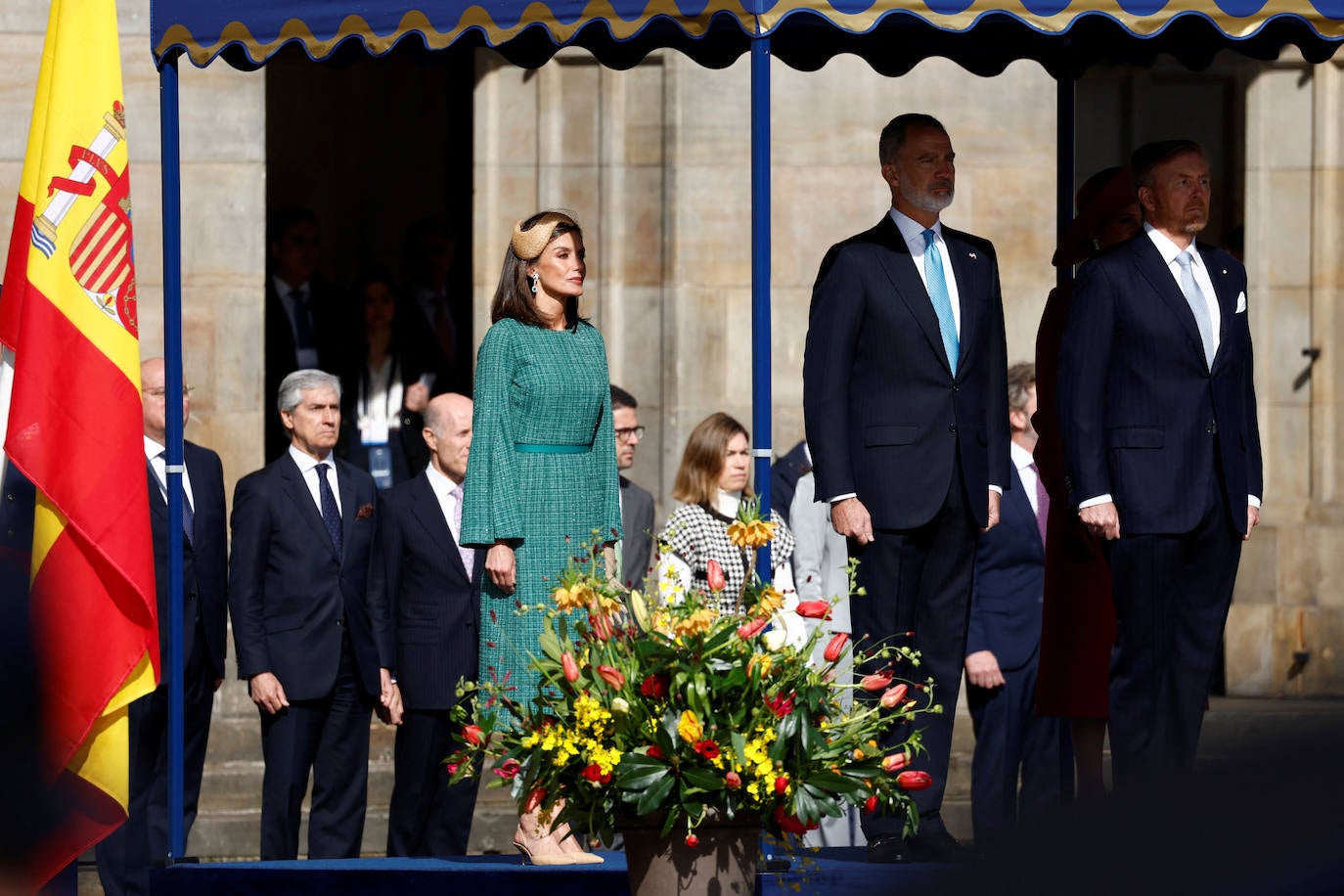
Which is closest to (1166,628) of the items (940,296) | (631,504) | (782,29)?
→ (940,296)

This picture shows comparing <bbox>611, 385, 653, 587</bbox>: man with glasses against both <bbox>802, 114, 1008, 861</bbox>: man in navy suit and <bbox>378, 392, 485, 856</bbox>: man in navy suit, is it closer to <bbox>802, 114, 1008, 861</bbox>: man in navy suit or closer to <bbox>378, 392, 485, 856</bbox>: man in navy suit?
<bbox>378, 392, 485, 856</bbox>: man in navy suit

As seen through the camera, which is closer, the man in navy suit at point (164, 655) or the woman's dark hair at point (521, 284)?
the woman's dark hair at point (521, 284)

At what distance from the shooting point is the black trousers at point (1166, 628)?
6.90 m

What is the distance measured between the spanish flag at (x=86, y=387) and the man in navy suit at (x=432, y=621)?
1399 millimetres

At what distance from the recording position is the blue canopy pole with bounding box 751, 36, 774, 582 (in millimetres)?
6629

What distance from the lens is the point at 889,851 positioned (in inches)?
263


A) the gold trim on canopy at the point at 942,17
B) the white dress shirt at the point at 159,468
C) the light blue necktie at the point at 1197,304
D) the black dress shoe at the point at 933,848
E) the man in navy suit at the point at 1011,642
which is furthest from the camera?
the man in navy suit at the point at 1011,642

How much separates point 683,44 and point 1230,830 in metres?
5.45

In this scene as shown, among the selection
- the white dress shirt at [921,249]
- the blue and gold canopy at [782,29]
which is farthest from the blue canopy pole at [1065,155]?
the white dress shirt at [921,249]

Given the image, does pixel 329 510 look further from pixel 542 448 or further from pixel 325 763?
pixel 542 448

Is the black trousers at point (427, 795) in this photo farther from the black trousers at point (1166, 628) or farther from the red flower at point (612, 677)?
the red flower at point (612, 677)

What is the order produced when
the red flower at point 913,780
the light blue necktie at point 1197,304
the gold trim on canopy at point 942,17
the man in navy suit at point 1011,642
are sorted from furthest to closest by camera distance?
the man in navy suit at point 1011,642 < the light blue necktie at point 1197,304 < the gold trim on canopy at point 942,17 < the red flower at point 913,780

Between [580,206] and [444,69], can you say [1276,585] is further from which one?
[444,69]

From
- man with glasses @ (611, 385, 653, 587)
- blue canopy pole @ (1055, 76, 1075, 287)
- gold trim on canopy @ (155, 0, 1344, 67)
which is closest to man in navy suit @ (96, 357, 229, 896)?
man with glasses @ (611, 385, 653, 587)
